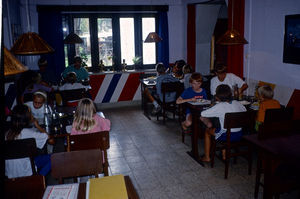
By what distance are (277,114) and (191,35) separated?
4.94m

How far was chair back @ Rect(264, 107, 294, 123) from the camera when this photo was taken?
→ 3.57 metres

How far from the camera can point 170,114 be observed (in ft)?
23.8

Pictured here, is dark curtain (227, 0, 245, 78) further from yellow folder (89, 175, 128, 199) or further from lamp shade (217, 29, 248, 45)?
yellow folder (89, 175, 128, 199)

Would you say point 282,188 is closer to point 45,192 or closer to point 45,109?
point 45,192

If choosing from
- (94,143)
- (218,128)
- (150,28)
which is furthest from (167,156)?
(150,28)

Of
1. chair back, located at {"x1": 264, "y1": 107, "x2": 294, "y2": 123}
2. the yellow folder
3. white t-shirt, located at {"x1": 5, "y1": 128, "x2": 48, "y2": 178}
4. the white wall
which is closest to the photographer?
the yellow folder

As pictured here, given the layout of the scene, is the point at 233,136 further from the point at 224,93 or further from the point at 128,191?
the point at 128,191

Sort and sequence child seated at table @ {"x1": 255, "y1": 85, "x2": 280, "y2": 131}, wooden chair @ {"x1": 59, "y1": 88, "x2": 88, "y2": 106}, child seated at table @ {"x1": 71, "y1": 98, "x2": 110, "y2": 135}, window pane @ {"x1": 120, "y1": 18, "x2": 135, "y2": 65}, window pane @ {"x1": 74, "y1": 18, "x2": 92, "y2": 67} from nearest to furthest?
child seated at table @ {"x1": 71, "y1": 98, "x2": 110, "y2": 135}
child seated at table @ {"x1": 255, "y1": 85, "x2": 280, "y2": 131}
wooden chair @ {"x1": 59, "y1": 88, "x2": 88, "y2": 106}
window pane @ {"x1": 74, "y1": 18, "x2": 92, "y2": 67}
window pane @ {"x1": 120, "y1": 18, "x2": 135, "y2": 65}

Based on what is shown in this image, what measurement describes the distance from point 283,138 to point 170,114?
4344 millimetres

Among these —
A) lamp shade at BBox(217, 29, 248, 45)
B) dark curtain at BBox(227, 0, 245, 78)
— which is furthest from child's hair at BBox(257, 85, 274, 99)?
dark curtain at BBox(227, 0, 245, 78)

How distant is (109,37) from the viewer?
8.15 metres

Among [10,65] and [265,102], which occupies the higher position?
[10,65]

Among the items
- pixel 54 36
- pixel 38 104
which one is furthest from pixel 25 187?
pixel 54 36

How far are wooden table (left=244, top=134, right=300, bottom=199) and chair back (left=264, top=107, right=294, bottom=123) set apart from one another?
539 millimetres
